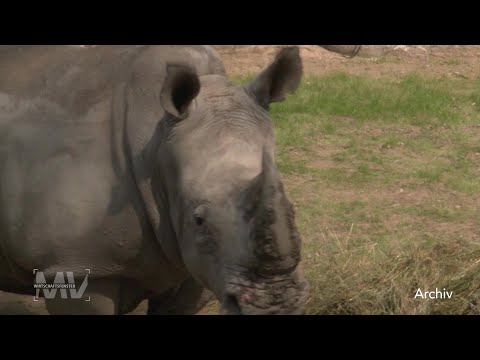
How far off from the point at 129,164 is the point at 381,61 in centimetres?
822

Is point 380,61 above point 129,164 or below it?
below

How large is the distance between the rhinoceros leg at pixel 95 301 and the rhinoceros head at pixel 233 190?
21.9 inches

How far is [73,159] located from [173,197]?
2.01 feet

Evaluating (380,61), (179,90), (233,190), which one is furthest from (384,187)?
(233,190)

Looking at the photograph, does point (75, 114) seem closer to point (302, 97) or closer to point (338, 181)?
point (338, 181)

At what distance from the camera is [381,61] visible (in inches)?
512

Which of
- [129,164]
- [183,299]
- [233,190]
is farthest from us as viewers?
[183,299]

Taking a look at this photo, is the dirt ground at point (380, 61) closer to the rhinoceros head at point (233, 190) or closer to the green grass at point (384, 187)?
the green grass at point (384, 187)

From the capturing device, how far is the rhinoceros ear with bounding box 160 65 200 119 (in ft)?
16.2

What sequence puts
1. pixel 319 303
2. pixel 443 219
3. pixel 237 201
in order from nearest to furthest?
1. pixel 237 201
2. pixel 319 303
3. pixel 443 219

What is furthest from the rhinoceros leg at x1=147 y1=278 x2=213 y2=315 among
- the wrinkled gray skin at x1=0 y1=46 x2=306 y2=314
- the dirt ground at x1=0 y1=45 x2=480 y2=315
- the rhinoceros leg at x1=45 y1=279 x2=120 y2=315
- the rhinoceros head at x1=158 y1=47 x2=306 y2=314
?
the dirt ground at x1=0 y1=45 x2=480 y2=315

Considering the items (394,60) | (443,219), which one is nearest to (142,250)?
(443,219)

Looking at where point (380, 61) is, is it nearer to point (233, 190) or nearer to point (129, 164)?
point (129, 164)

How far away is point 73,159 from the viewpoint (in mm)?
5289
